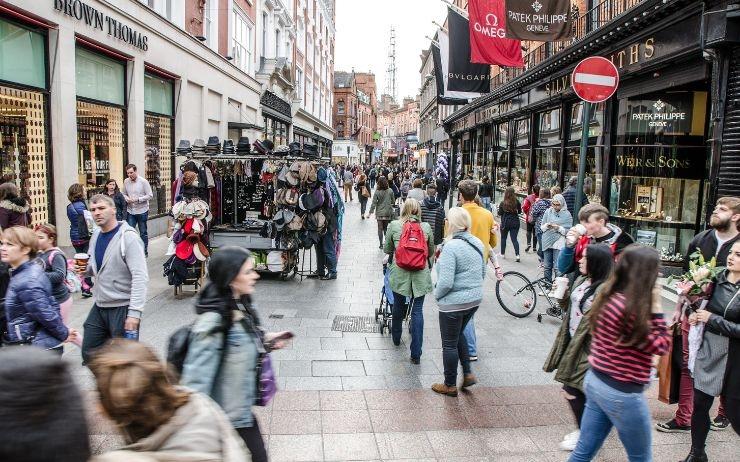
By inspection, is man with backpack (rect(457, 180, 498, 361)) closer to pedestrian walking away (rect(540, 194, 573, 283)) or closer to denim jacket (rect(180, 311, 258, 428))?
pedestrian walking away (rect(540, 194, 573, 283))

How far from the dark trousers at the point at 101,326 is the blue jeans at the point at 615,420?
359 cm

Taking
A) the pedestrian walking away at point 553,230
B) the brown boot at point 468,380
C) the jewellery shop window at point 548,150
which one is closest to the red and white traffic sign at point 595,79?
the pedestrian walking away at point 553,230

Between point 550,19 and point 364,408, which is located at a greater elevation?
point 550,19

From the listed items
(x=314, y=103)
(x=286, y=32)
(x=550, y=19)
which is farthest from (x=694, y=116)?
(x=314, y=103)

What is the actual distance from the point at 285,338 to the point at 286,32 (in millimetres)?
31627

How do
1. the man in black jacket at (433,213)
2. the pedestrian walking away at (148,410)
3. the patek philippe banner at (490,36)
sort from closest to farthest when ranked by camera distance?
the pedestrian walking away at (148,410) → the man in black jacket at (433,213) → the patek philippe banner at (490,36)

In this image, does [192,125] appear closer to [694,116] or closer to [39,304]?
[694,116]

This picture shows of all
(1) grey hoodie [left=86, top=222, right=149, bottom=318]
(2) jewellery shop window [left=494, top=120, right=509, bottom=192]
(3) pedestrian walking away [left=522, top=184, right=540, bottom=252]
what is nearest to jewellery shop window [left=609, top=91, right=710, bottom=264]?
(3) pedestrian walking away [left=522, top=184, right=540, bottom=252]

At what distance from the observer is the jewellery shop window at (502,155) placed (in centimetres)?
2311

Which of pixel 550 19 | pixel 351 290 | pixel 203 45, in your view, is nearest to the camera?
pixel 351 290

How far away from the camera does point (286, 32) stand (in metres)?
32.6

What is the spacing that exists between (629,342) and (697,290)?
1378 mm

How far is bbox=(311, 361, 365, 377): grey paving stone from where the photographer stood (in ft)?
20.0

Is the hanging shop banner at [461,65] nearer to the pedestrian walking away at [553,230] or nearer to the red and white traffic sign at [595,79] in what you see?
the pedestrian walking away at [553,230]
